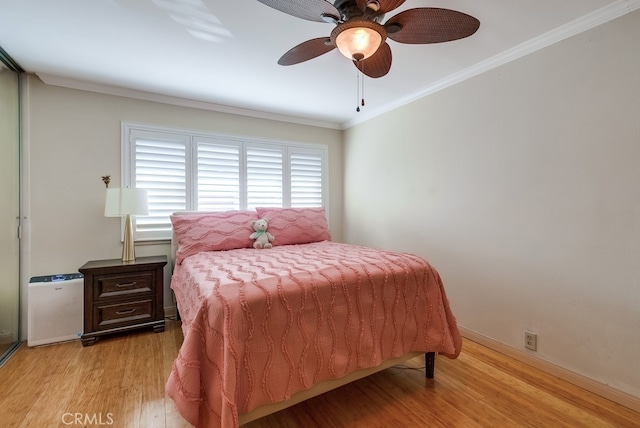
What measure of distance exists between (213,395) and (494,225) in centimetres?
226

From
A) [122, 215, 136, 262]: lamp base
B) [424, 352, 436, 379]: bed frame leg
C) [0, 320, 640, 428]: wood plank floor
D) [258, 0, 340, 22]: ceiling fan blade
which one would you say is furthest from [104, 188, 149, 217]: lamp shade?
[424, 352, 436, 379]: bed frame leg

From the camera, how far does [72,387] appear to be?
1.82 m

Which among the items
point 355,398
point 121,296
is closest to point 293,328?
point 355,398

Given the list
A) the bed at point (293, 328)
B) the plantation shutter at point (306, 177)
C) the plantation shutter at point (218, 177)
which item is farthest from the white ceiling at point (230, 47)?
the bed at point (293, 328)

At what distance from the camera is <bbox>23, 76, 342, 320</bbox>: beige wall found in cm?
257

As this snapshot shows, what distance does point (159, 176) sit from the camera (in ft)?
9.90

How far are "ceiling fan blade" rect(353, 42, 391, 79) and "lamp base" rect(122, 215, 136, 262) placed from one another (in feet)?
7.86

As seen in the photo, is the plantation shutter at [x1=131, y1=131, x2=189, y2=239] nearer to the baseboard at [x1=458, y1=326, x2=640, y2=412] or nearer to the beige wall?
the beige wall

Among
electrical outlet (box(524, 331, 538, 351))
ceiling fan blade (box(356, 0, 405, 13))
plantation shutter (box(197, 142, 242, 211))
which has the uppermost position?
ceiling fan blade (box(356, 0, 405, 13))

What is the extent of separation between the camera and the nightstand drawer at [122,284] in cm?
243

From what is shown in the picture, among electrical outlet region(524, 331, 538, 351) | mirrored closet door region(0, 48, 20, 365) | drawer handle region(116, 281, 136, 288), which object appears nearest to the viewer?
electrical outlet region(524, 331, 538, 351)

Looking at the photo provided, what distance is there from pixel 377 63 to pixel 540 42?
1213 millimetres

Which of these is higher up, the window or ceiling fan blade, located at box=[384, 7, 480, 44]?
ceiling fan blade, located at box=[384, 7, 480, 44]

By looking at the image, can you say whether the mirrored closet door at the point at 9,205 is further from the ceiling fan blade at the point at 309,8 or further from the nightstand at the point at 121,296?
the ceiling fan blade at the point at 309,8
